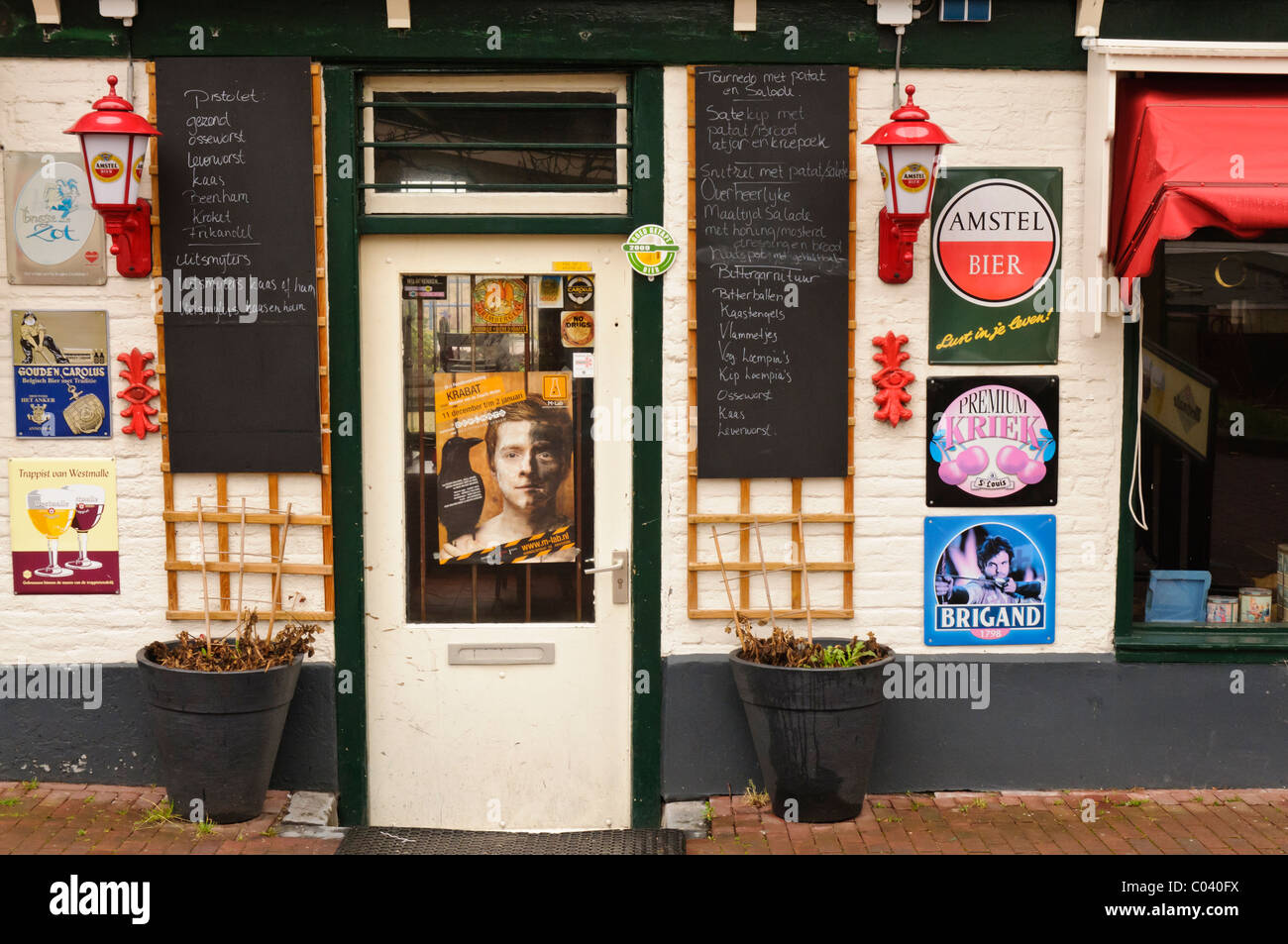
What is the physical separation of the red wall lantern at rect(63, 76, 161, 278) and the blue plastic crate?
4.73 metres

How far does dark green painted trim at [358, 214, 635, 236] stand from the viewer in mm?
5488

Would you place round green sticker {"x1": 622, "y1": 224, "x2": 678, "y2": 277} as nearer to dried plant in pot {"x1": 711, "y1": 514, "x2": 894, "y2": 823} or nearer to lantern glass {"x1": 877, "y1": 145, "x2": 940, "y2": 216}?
lantern glass {"x1": 877, "y1": 145, "x2": 940, "y2": 216}

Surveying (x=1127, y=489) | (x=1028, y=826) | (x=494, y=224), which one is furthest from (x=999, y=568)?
(x=494, y=224)

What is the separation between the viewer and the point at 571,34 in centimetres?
543

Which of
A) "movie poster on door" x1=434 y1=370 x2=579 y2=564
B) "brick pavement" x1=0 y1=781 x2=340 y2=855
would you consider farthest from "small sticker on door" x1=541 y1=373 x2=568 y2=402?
"brick pavement" x1=0 y1=781 x2=340 y2=855

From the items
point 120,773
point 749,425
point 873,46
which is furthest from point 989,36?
point 120,773

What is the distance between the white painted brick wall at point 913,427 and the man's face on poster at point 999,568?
0.22 meters

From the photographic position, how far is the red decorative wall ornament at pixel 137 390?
545cm

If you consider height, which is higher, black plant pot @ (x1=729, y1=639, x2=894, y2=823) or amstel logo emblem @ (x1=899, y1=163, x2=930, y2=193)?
amstel logo emblem @ (x1=899, y1=163, x2=930, y2=193)

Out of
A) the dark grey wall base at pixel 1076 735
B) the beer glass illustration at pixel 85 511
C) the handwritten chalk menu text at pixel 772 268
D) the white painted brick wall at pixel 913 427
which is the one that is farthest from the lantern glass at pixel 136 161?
the dark grey wall base at pixel 1076 735

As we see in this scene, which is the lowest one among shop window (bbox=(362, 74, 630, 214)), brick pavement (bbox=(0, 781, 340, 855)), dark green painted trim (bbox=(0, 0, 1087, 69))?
brick pavement (bbox=(0, 781, 340, 855))

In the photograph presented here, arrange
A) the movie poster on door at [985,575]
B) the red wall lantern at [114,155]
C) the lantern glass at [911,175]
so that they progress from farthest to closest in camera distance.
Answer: the movie poster on door at [985,575] → the lantern glass at [911,175] → the red wall lantern at [114,155]

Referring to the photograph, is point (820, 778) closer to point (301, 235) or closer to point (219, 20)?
point (301, 235)

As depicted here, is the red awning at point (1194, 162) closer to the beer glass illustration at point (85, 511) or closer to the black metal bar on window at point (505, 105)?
the black metal bar on window at point (505, 105)
